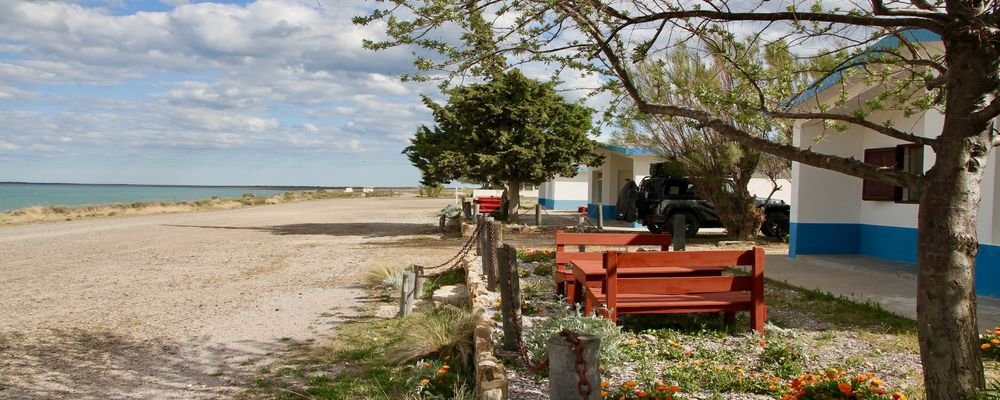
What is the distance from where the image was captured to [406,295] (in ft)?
30.2

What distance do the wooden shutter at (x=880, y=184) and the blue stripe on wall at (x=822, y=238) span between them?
2.36 ft

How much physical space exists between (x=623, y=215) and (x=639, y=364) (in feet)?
51.3

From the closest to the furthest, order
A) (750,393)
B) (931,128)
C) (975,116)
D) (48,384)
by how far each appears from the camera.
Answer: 1. (975,116)
2. (750,393)
3. (48,384)
4. (931,128)

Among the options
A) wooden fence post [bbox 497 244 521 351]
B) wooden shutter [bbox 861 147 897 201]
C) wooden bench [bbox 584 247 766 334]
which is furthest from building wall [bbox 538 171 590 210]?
wooden fence post [bbox 497 244 521 351]

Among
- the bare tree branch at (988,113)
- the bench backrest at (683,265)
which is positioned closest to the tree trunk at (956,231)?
the bare tree branch at (988,113)

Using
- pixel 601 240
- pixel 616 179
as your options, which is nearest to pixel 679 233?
pixel 601 240

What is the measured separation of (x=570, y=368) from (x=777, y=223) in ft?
54.8

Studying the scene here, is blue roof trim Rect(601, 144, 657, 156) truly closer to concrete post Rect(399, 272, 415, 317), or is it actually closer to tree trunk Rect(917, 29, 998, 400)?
concrete post Rect(399, 272, 415, 317)

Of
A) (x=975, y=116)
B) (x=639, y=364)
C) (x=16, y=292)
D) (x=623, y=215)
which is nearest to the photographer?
(x=975, y=116)

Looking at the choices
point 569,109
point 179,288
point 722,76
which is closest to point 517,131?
point 569,109

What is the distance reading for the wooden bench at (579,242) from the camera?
836 centimetres

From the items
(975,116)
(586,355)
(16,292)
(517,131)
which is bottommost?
(16,292)

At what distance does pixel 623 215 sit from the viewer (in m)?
21.1

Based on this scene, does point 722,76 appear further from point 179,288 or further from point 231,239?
point 231,239
